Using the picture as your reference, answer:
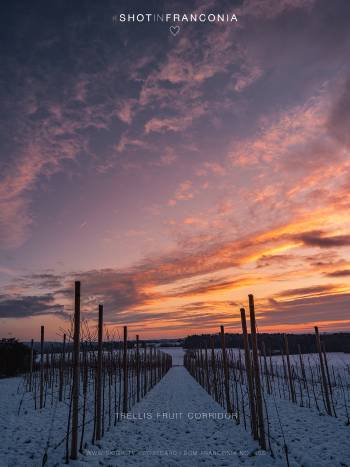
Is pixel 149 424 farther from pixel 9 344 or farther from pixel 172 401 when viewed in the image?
pixel 9 344

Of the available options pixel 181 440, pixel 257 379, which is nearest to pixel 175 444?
pixel 181 440

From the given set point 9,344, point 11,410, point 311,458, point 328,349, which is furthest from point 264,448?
point 328,349

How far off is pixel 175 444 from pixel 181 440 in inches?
16.3

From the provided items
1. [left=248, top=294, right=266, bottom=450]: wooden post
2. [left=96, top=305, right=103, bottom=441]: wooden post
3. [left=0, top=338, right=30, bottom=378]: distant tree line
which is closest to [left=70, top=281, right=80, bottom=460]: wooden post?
[left=96, top=305, right=103, bottom=441]: wooden post

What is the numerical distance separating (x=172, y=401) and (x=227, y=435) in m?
7.72

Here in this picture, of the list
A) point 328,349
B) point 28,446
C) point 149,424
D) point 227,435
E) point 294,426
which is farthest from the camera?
point 328,349

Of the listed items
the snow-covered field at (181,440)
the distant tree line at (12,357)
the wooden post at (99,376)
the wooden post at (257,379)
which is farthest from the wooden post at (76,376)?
the distant tree line at (12,357)

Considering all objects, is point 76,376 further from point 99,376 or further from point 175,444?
point 175,444

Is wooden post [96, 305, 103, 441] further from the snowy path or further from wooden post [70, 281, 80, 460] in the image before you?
wooden post [70, 281, 80, 460]

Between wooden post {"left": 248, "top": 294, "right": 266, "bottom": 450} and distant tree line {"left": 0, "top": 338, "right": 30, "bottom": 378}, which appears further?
distant tree line {"left": 0, "top": 338, "right": 30, "bottom": 378}

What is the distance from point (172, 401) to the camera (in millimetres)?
15688

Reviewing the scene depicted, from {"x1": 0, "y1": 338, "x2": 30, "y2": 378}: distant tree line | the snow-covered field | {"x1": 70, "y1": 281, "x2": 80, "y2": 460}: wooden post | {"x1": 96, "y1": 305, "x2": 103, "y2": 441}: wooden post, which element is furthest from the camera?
{"x1": 0, "y1": 338, "x2": 30, "y2": 378}: distant tree line

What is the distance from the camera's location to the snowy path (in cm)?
677

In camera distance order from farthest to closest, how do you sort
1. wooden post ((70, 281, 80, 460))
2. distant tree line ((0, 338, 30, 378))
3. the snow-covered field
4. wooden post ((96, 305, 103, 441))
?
1. distant tree line ((0, 338, 30, 378))
2. wooden post ((96, 305, 103, 441))
3. the snow-covered field
4. wooden post ((70, 281, 80, 460))
